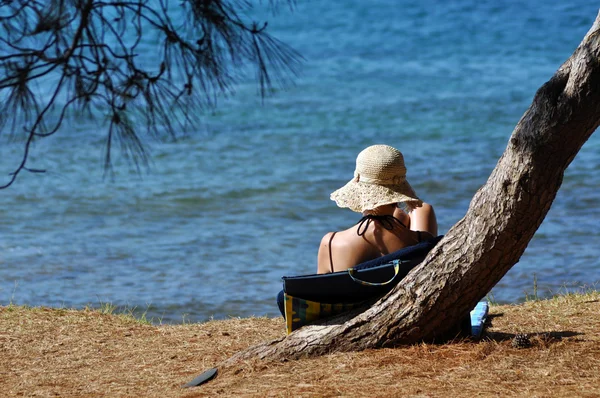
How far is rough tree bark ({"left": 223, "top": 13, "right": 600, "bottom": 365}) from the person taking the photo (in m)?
3.12

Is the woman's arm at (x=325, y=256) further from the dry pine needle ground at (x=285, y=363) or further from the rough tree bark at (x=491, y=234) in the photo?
the dry pine needle ground at (x=285, y=363)

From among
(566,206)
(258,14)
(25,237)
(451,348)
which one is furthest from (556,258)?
(258,14)

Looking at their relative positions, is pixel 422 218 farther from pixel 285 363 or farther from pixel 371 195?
pixel 285 363

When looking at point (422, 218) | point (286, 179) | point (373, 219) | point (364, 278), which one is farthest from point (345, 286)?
point (286, 179)

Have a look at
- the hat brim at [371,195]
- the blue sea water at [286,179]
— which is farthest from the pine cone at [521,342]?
the blue sea water at [286,179]

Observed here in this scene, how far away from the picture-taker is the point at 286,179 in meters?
11.2

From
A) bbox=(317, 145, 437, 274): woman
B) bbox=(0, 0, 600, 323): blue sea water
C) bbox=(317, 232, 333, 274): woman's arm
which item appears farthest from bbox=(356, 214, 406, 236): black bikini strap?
bbox=(0, 0, 600, 323): blue sea water

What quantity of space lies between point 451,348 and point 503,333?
0.49 m

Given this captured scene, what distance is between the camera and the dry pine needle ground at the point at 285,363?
10.7ft

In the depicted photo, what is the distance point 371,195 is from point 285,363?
78 centimetres

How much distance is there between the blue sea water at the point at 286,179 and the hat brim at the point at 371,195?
290 centimetres

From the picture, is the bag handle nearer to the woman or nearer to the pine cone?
the woman

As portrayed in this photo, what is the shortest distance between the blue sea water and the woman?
114 inches

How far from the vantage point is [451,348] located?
3.59 metres
